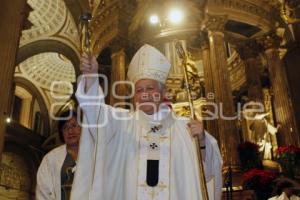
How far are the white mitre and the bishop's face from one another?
8cm

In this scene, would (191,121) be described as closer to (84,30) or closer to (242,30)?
(84,30)

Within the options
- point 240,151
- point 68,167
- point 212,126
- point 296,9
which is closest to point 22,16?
point 68,167

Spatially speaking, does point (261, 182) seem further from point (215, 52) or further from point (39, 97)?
point (39, 97)

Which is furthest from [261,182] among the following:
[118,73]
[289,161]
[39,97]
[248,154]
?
[39,97]

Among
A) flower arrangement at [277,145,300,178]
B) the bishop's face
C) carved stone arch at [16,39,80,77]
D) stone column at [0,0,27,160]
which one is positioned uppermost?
carved stone arch at [16,39,80,77]

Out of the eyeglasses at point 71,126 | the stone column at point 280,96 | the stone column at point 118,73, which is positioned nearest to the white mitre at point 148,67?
the eyeglasses at point 71,126

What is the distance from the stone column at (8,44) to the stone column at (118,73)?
5.89 metres

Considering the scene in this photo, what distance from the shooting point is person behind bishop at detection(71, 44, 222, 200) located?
7.50 feet

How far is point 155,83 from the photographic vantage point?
2719 mm

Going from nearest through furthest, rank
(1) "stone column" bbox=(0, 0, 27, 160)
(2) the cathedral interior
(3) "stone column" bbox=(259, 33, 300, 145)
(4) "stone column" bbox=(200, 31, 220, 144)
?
(1) "stone column" bbox=(0, 0, 27, 160)
(2) the cathedral interior
(4) "stone column" bbox=(200, 31, 220, 144)
(3) "stone column" bbox=(259, 33, 300, 145)

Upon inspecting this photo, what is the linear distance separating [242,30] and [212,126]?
3596 millimetres

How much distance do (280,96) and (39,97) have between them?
10.9m

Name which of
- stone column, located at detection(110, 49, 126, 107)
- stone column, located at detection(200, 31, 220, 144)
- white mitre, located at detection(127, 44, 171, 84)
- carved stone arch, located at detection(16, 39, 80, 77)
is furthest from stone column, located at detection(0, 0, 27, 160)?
carved stone arch, located at detection(16, 39, 80, 77)

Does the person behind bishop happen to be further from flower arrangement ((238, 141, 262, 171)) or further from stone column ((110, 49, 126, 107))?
stone column ((110, 49, 126, 107))
